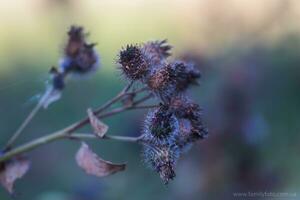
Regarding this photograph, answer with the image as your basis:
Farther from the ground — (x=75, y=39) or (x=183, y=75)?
(x=75, y=39)

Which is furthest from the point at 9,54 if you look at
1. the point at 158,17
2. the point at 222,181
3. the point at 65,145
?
the point at 222,181

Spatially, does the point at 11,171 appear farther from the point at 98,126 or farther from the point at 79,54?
the point at 79,54

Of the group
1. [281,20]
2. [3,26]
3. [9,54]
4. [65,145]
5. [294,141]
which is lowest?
[294,141]

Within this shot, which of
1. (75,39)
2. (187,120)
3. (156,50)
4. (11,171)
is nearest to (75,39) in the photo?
(75,39)

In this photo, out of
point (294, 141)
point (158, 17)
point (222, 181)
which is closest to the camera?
point (222, 181)

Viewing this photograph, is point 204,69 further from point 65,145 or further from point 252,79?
point 65,145

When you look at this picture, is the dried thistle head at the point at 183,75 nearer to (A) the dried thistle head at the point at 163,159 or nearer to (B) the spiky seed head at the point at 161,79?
(B) the spiky seed head at the point at 161,79
